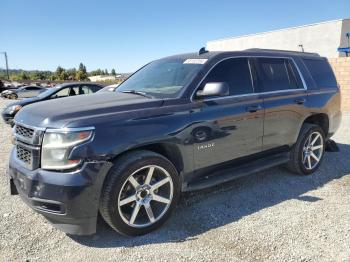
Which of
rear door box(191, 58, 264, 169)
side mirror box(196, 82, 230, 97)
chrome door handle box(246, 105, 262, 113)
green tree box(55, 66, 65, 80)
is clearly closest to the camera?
side mirror box(196, 82, 230, 97)

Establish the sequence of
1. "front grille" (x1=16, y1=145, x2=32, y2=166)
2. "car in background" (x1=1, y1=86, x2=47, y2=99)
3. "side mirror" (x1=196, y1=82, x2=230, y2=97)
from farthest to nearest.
Result: "car in background" (x1=1, y1=86, x2=47, y2=99) < "side mirror" (x1=196, y1=82, x2=230, y2=97) < "front grille" (x1=16, y1=145, x2=32, y2=166)

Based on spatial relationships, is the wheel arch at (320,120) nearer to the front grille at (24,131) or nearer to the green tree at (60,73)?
the front grille at (24,131)

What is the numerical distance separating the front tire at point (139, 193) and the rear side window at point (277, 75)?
1970 mm

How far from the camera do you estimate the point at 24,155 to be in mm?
3322

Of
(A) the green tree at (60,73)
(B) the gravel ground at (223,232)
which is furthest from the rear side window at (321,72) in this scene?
(A) the green tree at (60,73)

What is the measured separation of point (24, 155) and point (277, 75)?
354 centimetres

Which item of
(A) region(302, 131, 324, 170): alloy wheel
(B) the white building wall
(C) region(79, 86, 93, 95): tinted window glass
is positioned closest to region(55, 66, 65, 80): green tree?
(B) the white building wall

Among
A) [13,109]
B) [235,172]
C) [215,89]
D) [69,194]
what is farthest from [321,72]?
[13,109]

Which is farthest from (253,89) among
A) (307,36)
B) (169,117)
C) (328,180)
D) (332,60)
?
(307,36)

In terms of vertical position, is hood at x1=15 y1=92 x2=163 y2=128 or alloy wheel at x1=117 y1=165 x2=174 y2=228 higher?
hood at x1=15 y1=92 x2=163 y2=128

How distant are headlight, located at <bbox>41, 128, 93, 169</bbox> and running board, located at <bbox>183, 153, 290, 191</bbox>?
1378 mm

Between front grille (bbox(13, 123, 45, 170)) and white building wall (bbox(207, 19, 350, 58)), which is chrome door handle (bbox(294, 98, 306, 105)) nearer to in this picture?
front grille (bbox(13, 123, 45, 170))

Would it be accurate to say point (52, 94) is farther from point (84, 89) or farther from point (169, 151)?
point (169, 151)

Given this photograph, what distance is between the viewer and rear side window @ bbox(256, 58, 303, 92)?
463 centimetres
